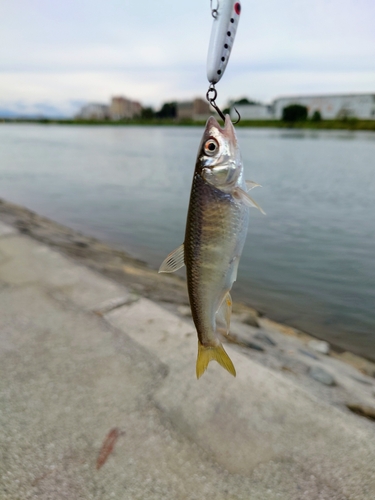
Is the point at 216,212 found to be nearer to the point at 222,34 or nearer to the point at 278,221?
the point at 222,34

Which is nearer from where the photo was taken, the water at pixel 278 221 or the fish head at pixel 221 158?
the fish head at pixel 221 158

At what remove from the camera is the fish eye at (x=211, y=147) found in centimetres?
191

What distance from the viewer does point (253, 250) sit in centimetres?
1065

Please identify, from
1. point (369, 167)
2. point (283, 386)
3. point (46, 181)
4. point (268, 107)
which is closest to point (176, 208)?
point (46, 181)

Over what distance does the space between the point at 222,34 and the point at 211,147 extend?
639 mm

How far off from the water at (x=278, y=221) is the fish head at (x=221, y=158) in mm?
5367

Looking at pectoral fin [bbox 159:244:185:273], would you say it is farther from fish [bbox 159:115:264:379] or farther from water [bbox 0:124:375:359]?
water [bbox 0:124:375:359]

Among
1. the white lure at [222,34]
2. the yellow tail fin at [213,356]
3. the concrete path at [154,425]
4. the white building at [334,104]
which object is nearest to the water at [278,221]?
the concrete path at [154,425]

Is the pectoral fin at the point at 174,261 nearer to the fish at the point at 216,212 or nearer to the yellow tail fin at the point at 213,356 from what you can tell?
the fish at the point at 216,212

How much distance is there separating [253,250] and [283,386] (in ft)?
24.6

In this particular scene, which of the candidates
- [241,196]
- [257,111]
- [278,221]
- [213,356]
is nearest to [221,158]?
[241,196]

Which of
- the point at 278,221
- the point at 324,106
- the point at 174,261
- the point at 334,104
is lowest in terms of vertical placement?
the point at 278,221

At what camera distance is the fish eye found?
1912 millimetres

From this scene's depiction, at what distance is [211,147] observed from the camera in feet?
6.31
